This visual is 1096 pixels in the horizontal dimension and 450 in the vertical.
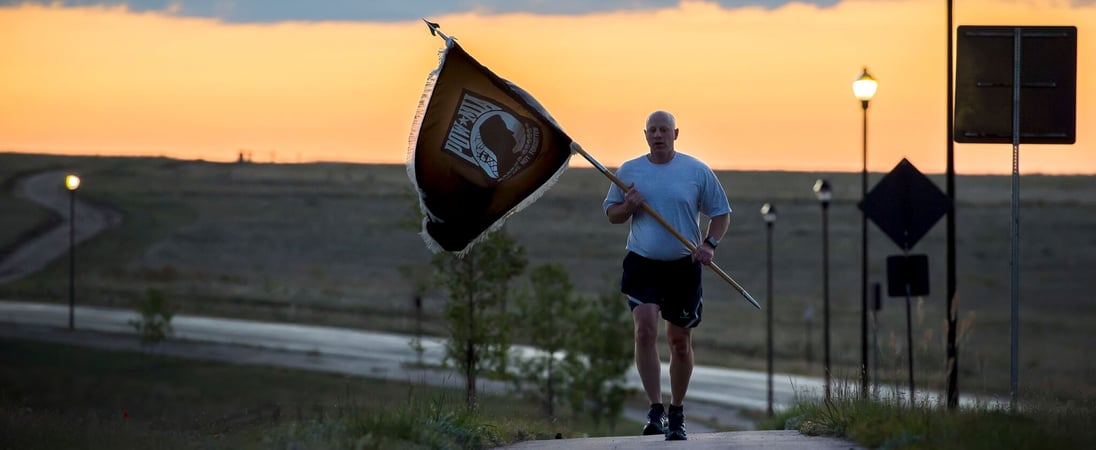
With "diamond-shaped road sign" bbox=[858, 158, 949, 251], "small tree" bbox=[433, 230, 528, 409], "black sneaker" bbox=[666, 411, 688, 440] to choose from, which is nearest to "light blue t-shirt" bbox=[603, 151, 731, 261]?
"black sneaker" bbox=[666, 411, 688, 440]

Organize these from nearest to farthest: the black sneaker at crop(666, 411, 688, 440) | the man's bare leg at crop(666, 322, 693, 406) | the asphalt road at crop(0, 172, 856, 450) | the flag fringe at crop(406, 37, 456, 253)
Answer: the black sneaker at crop(666, 411, 688, 440) → the man's bare leg at crop(666, 322, 693, 406) → the flag fringe at crop(406, 37, 456, 253) → the asphalt road at crop(0, 172, 856, 450)

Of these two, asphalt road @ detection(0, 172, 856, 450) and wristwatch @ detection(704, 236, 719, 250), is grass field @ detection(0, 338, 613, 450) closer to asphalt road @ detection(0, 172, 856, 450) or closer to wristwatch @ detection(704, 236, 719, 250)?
wristwatch @ detection(704, 236, 719, 250)

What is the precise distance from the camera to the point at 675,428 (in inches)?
395

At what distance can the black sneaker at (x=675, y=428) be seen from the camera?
1001cm

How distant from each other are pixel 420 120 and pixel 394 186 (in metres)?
161

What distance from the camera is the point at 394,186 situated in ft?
563

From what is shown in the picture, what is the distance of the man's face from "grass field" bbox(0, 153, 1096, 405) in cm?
4288

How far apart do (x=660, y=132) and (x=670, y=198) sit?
1.44ft

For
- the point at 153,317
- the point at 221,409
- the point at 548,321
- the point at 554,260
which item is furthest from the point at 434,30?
the point at 554,260

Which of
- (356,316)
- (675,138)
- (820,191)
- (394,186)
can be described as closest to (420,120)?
(675,138)

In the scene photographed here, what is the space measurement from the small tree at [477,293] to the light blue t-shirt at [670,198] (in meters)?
20.9

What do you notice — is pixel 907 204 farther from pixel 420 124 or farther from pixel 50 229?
pixel 50 229

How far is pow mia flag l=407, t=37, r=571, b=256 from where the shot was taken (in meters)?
11.3

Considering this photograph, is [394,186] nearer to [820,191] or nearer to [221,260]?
[221,260]
